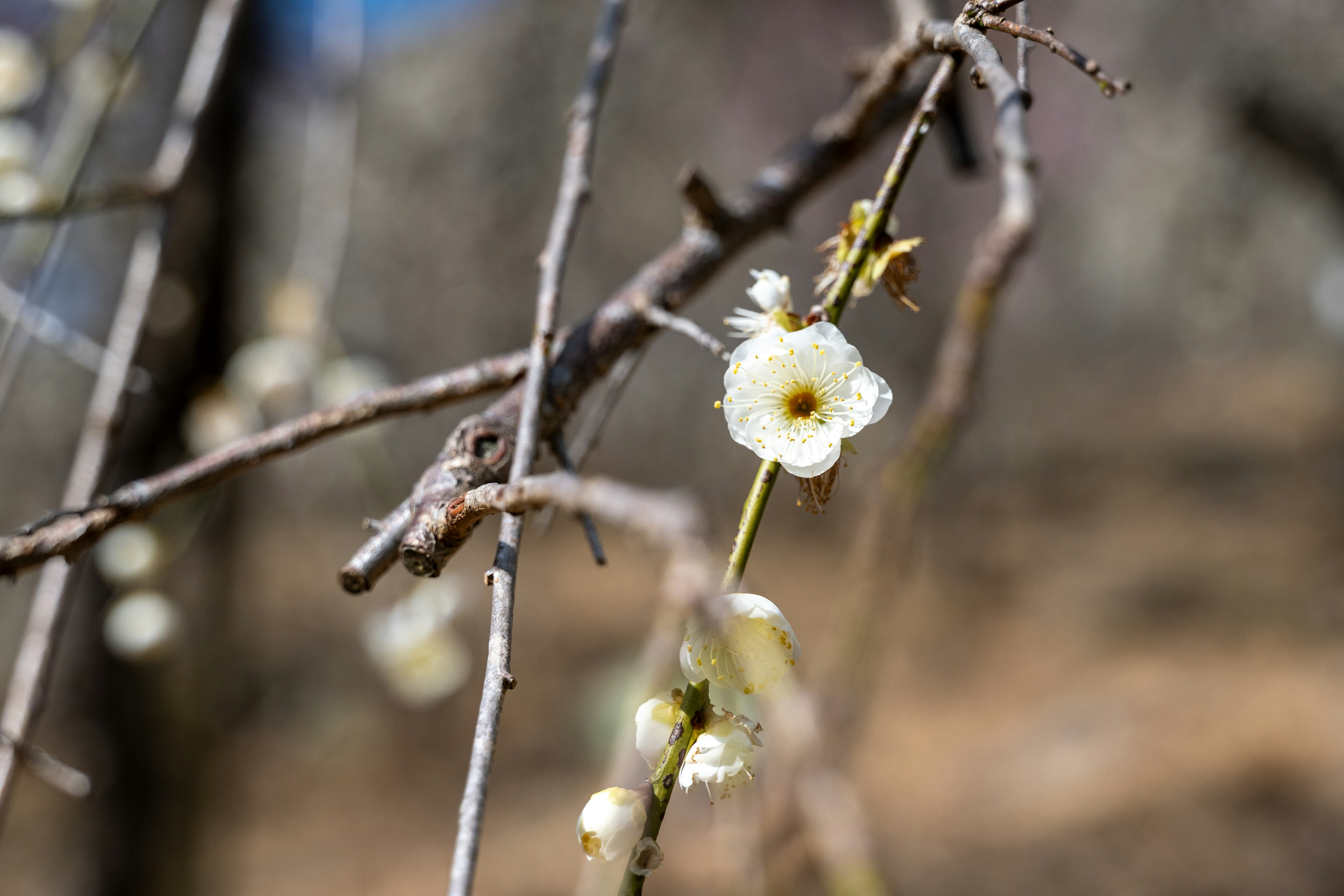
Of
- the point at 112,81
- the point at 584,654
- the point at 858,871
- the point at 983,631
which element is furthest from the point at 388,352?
the point at 858,871

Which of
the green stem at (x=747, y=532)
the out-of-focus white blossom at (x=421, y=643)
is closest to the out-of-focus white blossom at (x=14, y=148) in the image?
the out-of-focus white blossom at (x=421, y=643)

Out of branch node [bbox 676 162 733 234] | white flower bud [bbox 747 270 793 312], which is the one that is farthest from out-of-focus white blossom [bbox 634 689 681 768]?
branch node [bbox 676 162 733 234]

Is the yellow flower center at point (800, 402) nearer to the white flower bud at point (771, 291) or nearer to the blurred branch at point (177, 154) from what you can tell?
the white flower bud at point (771, 291)

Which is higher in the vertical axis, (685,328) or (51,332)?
(51,332)

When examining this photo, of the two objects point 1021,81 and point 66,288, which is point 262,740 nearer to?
point 66,288

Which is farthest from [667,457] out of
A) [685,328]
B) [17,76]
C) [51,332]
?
[685,328]

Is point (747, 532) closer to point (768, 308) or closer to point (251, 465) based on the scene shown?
point (768, 308)

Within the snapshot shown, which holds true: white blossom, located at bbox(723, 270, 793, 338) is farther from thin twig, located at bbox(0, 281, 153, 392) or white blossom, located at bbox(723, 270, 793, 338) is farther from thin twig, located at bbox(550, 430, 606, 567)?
thin twig, located at bbox(0, 281, 153, 392)
